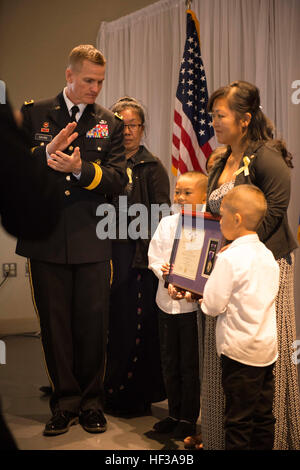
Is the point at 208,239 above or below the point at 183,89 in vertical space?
below

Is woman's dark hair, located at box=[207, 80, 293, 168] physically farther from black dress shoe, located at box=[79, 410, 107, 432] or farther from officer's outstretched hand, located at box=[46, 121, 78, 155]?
black dress shoe, located at box=[79, 410, 107, 432]

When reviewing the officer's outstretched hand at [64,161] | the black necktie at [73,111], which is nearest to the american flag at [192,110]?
the black necktie at [73,111]

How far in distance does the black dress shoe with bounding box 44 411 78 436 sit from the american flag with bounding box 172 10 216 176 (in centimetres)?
219

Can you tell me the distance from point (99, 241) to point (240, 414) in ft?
4.02

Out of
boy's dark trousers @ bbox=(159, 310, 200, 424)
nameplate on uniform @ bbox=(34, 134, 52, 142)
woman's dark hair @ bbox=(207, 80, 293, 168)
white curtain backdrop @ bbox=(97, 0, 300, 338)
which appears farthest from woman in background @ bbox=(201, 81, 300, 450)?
white curtain backdrop @ bbox=(97, 0, 300, 338)

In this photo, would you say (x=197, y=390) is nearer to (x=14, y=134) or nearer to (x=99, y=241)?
(x=99, y=241)

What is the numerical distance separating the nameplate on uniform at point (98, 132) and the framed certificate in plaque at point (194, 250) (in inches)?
26.3

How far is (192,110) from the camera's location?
4.57 meters

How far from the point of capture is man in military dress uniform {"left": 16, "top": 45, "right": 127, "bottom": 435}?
9.78 feet

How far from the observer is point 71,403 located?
10.2 ft

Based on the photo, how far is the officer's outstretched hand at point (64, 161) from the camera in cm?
283

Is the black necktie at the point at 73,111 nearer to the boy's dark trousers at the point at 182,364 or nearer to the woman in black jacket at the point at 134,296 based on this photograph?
the woman in black jacket at the point at 134,296

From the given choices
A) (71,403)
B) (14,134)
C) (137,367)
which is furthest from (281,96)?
(14,134)

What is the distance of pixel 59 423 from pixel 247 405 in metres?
1.18
